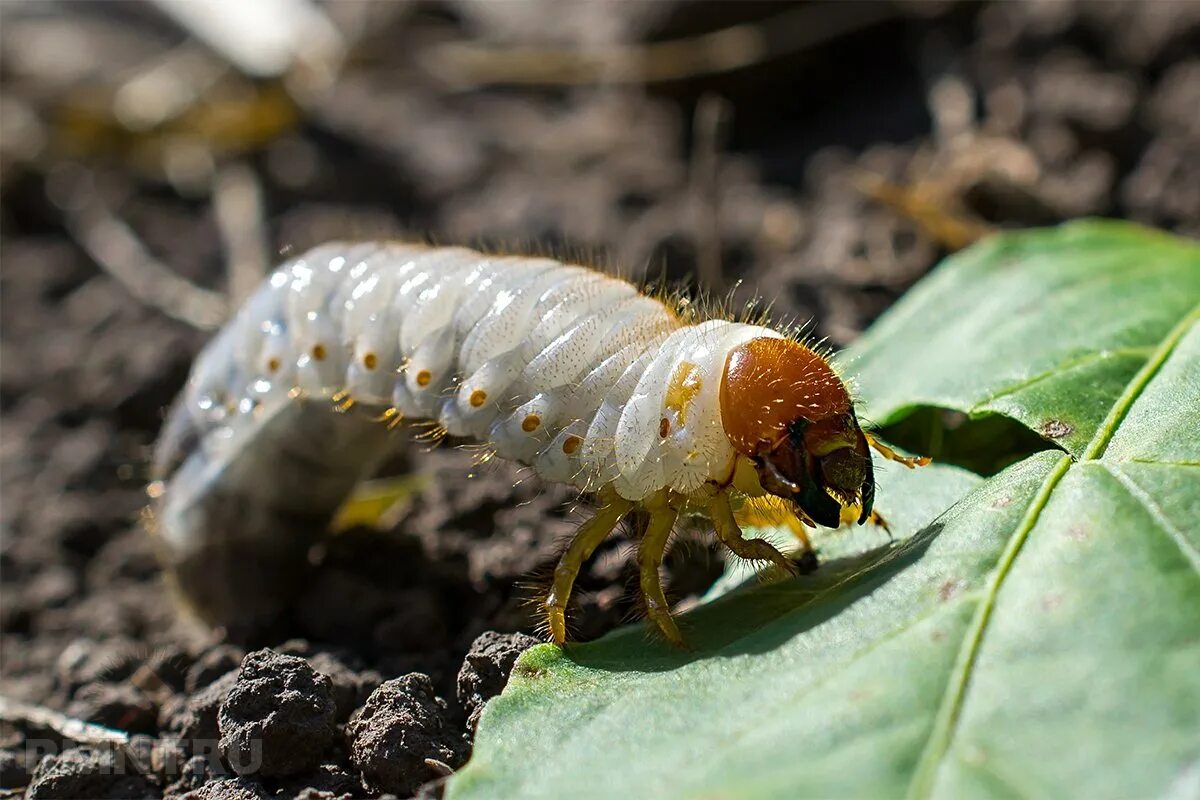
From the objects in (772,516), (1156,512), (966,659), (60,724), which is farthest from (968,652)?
(60,724)

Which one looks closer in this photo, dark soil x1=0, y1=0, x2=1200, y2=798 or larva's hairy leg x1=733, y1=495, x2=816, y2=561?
larva's hairy leg x1=733, y1=495, x2=816, y2=561

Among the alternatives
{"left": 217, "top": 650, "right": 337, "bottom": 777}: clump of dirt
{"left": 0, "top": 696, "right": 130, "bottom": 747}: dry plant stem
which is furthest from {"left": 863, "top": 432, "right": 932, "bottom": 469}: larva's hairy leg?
{"left": 0, "top": 696, "right": 130, "bottom": 747}: dry plant stem

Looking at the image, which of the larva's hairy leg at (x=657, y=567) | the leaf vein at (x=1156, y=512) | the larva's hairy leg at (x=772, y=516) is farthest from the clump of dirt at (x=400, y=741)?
the leaf vein at (x=1156, y=512)

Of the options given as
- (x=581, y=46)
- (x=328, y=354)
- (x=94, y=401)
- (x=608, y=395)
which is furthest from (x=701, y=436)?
→ (x=581, y=46)

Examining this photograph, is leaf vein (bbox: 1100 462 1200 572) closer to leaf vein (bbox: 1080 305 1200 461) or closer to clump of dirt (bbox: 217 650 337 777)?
leaf vein (bbox: 1080 305 1200 461)

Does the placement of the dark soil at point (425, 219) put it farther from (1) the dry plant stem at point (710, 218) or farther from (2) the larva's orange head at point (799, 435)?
(2) the larva's orange head at point (799, 435)
